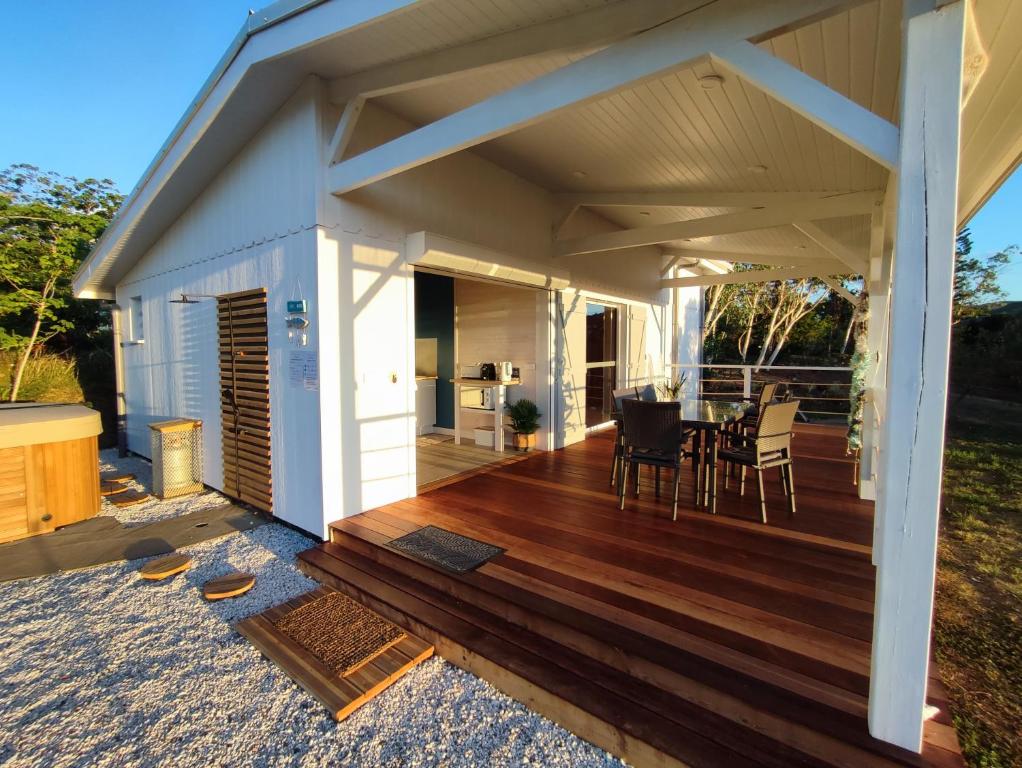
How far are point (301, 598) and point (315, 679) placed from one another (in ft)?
2.60

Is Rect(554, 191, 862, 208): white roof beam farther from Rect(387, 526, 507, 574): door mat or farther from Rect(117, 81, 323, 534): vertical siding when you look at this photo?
Rect(387, 526, 507, 574): door mat

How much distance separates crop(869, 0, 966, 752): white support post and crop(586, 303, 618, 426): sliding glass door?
5127 mm

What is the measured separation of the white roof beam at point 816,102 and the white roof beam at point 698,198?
2.76 m

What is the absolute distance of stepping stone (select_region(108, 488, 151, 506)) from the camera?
451 cm

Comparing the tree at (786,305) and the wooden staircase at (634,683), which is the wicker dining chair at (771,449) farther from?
the tree at (786,305)

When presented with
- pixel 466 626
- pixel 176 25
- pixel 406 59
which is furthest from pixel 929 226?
pixel 176 25

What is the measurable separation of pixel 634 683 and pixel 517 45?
10.5 feet

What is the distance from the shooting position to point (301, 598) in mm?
2812

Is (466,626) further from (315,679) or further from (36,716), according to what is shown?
(36,716)

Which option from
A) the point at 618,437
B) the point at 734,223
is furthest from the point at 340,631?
the point at 734,223

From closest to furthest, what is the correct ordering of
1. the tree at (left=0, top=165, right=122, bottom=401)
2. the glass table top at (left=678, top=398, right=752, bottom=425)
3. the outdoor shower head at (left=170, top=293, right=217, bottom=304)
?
the glass table top at (left=678, top=398, right=752, bottom=425), the outdoor shower head at (left=170, top=293, right=217, bottom=304), the tree at (left=0, top=165, right=122, bottom=401)

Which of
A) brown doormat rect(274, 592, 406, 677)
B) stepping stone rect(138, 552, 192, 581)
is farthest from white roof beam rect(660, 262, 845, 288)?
stepping stone rect(138, 552, 192, 581)

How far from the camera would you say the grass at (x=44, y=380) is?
6.95m

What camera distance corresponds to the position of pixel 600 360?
275 inches
